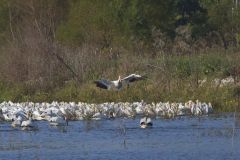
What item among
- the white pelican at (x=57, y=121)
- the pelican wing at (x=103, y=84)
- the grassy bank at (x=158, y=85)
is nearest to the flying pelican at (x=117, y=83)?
the pelican wing at (x=103, y=84)

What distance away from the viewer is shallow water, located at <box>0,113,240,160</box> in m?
13.7

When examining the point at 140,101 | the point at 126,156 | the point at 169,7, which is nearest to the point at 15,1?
the point at 169,7

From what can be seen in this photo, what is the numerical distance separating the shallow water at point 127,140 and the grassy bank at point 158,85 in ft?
9.20

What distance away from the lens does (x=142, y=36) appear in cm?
3644

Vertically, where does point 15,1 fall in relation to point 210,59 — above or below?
above

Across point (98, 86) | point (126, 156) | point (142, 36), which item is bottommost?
point (126, 156)

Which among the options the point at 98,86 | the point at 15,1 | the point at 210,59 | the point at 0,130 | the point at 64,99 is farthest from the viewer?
the point at 15,1

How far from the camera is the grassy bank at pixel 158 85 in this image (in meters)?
21.2

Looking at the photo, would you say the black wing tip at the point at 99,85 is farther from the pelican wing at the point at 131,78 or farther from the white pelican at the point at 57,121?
the white pelican at the point at 57,121

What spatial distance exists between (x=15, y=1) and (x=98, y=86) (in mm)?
24944

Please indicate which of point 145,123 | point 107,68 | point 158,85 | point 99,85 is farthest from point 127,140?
point 107,68

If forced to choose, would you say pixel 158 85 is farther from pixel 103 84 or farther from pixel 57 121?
pixel 57 121

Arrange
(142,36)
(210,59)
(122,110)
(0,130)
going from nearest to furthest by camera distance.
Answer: (0,130) < (122,110) < (210,59) < (142,36)

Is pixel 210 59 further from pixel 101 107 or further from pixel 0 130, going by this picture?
pixel 0 130
